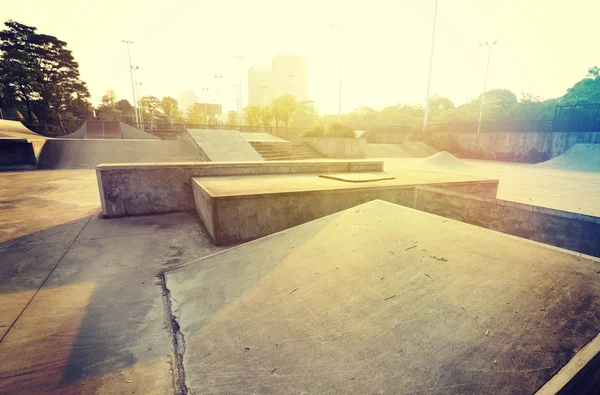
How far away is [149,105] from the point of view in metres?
63.6

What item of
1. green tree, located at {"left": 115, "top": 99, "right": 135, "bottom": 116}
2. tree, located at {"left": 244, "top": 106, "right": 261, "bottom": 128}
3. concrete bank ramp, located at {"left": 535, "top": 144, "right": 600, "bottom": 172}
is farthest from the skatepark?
green tree, located at {"left": 115, "top": 99, "right": 135, "bottom": 116}

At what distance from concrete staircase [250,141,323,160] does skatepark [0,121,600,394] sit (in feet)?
34.8

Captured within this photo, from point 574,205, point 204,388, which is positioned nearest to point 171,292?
point 204,388

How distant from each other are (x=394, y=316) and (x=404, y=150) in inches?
1104

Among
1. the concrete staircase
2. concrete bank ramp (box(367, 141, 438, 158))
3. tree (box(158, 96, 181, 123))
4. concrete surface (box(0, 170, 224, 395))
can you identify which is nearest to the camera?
concrete surface (box(0, 170, 224, 395))

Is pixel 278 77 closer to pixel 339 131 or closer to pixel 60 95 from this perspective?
pixel 60 95

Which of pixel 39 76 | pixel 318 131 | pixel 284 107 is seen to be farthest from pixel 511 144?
pixel 39 76

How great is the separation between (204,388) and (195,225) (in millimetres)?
4517

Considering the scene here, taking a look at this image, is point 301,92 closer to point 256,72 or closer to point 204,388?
point 256,72

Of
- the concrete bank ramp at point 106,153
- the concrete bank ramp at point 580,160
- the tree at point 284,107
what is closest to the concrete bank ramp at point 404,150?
the concrete bank ramp at point 580,160

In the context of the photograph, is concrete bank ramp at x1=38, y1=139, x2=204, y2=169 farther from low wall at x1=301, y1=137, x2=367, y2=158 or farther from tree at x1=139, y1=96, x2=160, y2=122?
tree at x1=139, y1=96, x2=160, y2=122

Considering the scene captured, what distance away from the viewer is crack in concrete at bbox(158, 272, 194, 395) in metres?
2.08

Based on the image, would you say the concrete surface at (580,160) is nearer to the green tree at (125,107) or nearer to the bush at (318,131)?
the bush at (318,131)

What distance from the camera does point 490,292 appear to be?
248cm
